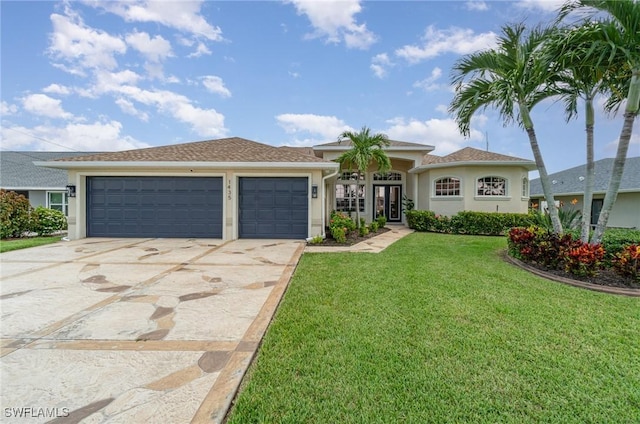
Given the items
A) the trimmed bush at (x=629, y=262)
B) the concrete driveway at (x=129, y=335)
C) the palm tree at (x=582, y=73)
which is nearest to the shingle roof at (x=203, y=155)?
the concrete driveway at (x=129, y=335)

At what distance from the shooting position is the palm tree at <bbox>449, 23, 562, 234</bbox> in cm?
639

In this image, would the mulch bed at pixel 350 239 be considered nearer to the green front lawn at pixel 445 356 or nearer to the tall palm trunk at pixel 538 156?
the green front lawn at pixel 445 356

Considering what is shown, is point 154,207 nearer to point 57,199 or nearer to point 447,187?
point 57,199

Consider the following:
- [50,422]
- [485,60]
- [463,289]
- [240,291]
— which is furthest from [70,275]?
[485,60]

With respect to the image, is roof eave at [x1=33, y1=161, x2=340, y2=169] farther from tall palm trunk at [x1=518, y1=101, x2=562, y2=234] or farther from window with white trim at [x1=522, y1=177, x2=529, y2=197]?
window with white trim at [x1=522, y1=177, x2=529, y2=197]

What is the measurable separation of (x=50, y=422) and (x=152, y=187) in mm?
9246

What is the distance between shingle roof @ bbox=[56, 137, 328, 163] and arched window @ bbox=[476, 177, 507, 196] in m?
8.36

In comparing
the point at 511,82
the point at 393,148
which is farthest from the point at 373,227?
the point at 511,82

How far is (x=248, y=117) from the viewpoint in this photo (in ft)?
56.0

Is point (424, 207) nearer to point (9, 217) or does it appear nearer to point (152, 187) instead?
point (152, 187)

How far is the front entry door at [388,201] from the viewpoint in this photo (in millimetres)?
16453

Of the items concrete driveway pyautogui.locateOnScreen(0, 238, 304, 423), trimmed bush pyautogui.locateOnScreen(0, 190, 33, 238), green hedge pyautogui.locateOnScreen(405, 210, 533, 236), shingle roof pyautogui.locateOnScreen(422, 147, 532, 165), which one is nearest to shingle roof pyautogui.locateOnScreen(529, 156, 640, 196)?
shingle roof pyautogui.locateOnScreen(422, 147, 532, 165)

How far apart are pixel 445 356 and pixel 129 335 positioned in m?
3.40

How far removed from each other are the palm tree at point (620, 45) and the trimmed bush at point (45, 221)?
1743cm
